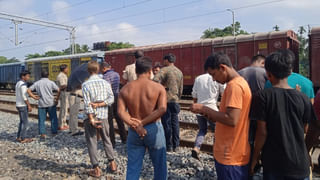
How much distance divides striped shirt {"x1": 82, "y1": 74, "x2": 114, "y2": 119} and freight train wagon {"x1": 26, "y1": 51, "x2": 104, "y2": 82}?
15658 millimetres

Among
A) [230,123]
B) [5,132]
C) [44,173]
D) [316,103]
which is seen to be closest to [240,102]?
[230,123]

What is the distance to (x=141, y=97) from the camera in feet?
9.56

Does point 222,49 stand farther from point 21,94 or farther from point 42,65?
point 42,65

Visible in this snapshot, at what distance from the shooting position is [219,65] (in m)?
2.27

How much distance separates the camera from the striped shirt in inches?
164

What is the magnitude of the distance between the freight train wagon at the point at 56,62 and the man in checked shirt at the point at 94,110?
51.4 ft

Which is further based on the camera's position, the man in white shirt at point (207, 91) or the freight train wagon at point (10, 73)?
the freight train wagon at point (10, 73)

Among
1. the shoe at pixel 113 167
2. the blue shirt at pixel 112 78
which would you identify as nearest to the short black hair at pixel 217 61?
the shoe at pixel 113 167

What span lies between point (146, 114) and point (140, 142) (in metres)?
0.34

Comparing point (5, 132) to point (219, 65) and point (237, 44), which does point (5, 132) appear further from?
point (237, 44)

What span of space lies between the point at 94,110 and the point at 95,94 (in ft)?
0.85

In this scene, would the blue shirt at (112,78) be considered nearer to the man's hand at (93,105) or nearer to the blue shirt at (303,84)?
the man's hand at (93,105)

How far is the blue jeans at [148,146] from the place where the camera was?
2955 mm

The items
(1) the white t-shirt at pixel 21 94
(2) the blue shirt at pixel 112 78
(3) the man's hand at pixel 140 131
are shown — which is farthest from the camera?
(1) the white t-shirt at pixel 21 94
